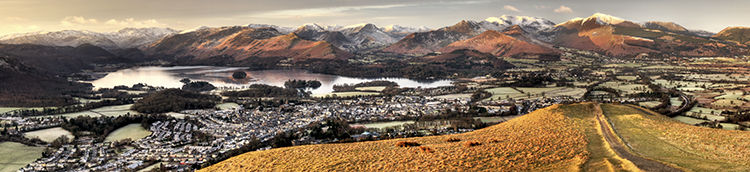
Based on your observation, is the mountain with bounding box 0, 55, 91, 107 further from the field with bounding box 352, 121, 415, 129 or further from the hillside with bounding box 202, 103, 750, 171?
the hillside with bounding box 202, 103, 750, 171

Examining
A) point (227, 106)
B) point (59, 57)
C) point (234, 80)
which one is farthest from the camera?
point (59, 57)

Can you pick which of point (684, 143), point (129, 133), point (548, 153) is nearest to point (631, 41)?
point (684, 143)

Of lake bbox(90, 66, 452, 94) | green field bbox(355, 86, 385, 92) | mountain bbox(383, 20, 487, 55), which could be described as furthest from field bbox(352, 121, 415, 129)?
mountain bbox(383, 20, 487, 55)

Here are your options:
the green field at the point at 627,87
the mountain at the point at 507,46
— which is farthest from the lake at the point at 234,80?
the mountain at the point at 507,46

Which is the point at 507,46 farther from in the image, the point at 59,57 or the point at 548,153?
the point at 59,57

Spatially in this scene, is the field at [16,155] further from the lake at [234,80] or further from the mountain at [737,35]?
the mountain at [737,35]

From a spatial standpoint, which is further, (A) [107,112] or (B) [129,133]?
(A) [107,112]

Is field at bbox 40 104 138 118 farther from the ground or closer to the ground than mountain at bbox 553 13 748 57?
closer to the ground

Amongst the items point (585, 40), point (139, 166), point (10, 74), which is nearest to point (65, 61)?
point (10, 74)

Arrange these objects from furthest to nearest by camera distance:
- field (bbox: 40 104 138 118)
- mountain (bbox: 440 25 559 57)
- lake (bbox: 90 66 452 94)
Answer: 1. mountain (bbox: 440 25 559 57)
2. lake (bbox: 90 66 452 94)
3. field (bbox: 40 104 138 118)
